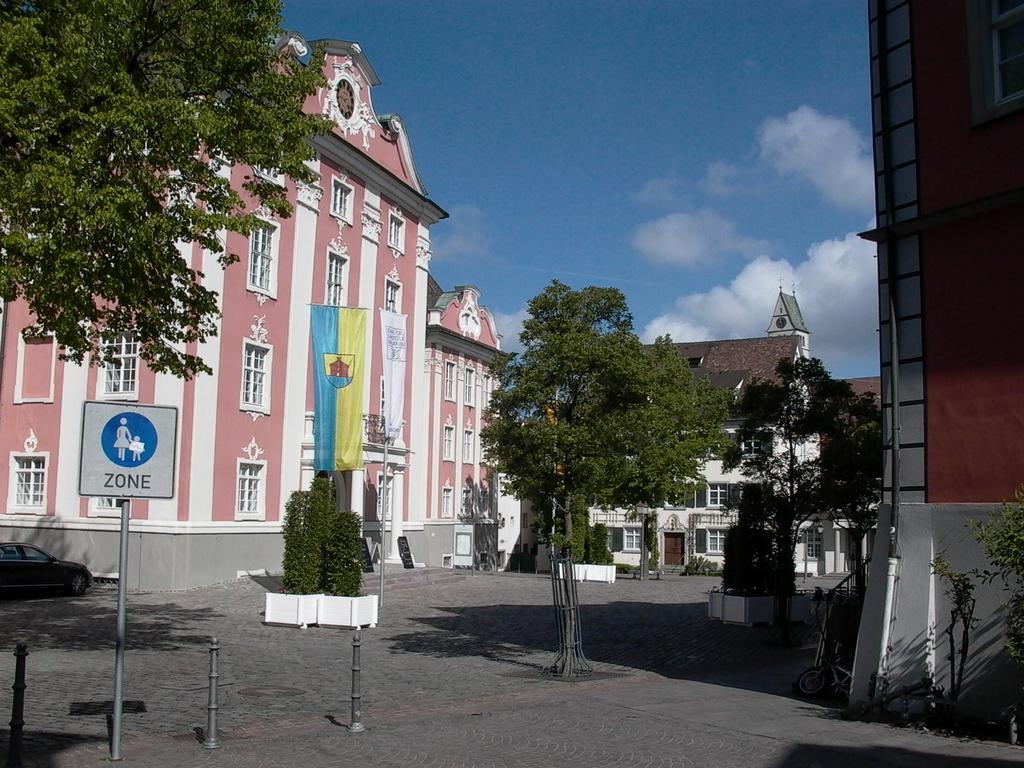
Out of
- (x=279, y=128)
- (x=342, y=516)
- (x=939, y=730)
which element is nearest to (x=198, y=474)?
(x=342, y=516)

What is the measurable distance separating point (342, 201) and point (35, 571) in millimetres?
16103

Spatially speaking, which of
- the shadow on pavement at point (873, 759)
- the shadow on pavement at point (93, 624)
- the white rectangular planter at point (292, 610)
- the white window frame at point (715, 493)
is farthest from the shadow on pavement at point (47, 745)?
the white window frame at point (715, 493)

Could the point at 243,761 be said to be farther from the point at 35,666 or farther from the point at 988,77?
the point at 988,77

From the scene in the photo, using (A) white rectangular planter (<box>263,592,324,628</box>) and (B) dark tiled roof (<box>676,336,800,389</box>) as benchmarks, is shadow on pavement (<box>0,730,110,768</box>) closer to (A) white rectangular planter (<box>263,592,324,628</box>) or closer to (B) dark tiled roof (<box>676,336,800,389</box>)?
(A) white rectangular planter (<box>263,592,324,628</box>)

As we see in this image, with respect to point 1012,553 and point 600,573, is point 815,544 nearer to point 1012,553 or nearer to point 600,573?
point 600,573

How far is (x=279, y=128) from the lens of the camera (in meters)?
15.0

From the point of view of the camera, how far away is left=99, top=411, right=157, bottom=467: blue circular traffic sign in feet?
30.0

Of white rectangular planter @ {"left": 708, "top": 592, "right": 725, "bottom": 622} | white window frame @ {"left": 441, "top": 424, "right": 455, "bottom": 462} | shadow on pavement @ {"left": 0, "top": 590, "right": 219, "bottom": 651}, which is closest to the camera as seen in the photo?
shadow on pavement @ {"left": 0, "top": 590, "right": 219, "bottom": 651}

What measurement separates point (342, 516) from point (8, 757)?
478 inches

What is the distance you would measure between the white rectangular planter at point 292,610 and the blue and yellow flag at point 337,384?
11445 mm

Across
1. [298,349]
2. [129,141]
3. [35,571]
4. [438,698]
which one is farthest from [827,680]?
[298,349]

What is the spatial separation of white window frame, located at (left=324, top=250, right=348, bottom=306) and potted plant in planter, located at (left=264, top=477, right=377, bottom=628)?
1517 cm

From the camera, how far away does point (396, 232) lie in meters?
40.2

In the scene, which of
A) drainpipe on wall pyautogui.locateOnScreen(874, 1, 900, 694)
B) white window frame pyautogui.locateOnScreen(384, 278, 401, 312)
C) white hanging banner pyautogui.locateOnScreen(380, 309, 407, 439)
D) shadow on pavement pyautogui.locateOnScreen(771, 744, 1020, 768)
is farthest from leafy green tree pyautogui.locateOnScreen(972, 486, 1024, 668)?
white window frame pyautogui.locateOnScreen(384, 278, 401, 312)
